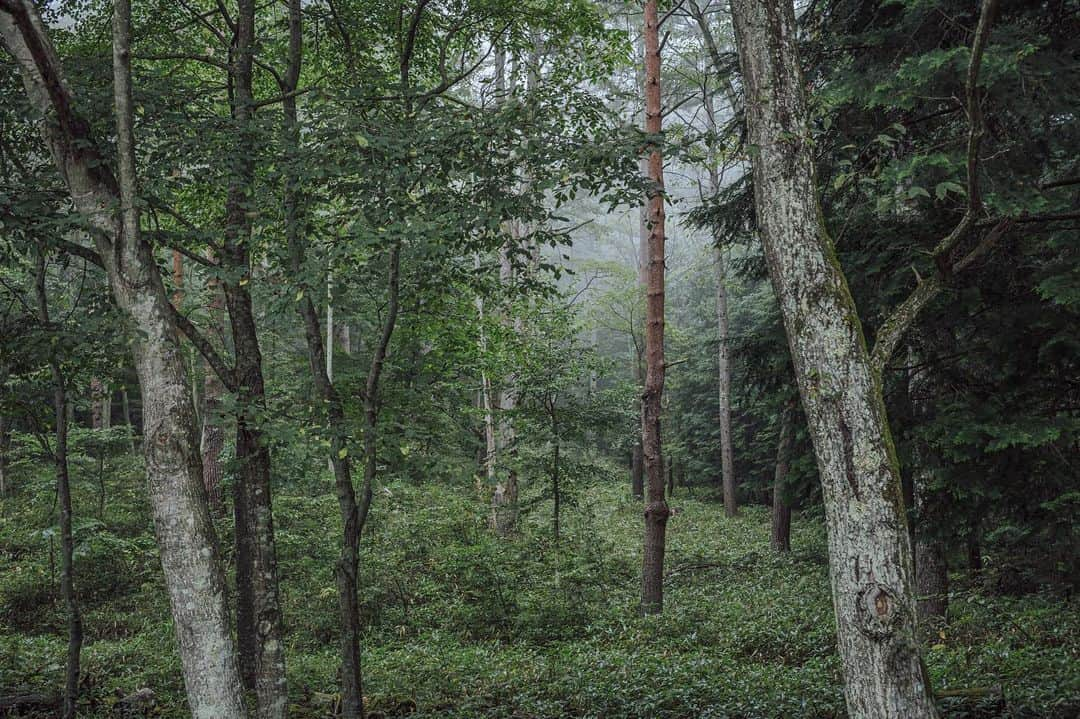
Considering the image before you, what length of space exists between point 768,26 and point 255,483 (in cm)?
530

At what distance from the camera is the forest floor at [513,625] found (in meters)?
6.45

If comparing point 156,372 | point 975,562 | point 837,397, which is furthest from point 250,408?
point 975,562

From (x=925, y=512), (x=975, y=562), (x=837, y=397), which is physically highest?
(x=837, y=397)

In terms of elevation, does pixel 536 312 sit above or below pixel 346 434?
above

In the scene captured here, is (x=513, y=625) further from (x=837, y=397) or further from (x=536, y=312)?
(x=837, y=397)

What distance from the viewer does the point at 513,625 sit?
405 inches

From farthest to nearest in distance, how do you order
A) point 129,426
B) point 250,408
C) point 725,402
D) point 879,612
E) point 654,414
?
1. point 725,402
2. point 129,426
3. point 654,414
4. point 250,408
5. point 879,612

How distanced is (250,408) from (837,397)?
395cm

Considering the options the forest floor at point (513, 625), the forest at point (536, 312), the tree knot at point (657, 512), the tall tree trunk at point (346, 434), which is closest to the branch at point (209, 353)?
the forest at point (536, 312)

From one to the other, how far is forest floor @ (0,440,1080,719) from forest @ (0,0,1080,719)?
0.07 m

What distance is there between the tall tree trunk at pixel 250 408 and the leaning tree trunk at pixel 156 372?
553mm

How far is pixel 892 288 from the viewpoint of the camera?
6887mm

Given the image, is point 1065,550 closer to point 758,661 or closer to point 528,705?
point 758,661

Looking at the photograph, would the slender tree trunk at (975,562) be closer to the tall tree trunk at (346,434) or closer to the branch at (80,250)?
the tall tree trunk at (346,434)
